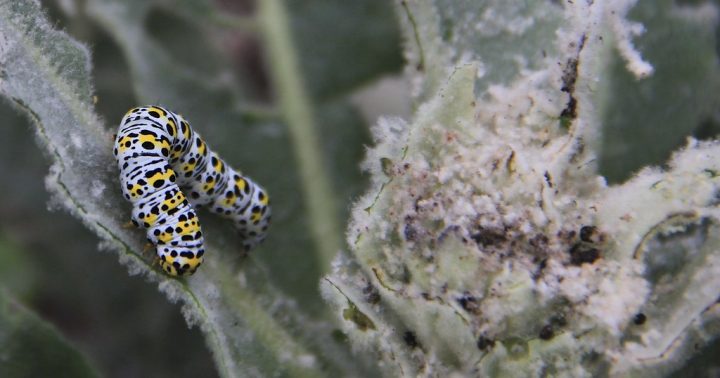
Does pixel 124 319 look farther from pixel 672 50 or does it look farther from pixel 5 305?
pixel 672 50

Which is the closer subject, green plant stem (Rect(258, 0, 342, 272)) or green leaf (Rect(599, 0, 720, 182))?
green leaf (Rect(599, 0, 720, 182))

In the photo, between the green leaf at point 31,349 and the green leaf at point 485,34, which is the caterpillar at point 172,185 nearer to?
the green leaf at point 31,349

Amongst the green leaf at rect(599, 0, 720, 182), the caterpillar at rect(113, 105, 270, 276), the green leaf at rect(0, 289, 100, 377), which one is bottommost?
the green leaf at rect(0, 289, 100, 377)

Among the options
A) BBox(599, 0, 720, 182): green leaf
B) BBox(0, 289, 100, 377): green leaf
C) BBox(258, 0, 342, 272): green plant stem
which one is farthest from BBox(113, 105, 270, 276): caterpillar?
BBox(599, 0, 720, 182): green leaf

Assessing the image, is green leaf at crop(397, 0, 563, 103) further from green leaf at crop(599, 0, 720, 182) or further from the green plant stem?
the green plant stem

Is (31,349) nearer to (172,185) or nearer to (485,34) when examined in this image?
(172,185)
